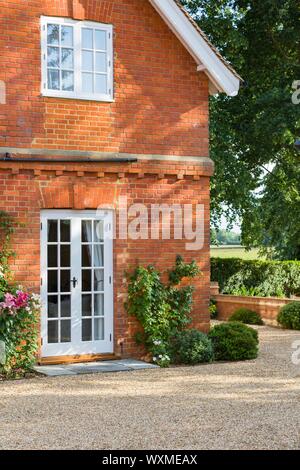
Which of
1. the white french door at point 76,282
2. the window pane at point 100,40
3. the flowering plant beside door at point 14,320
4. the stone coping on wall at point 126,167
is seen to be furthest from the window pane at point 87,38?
the flowering plant beside door at point 14,320

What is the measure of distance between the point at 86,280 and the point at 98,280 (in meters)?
0.26

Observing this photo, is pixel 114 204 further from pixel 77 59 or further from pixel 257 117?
pixel 257 117

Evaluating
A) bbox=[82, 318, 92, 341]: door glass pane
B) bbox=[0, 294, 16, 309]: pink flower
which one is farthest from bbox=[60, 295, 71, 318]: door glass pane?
bbox=[0, 294, 16, 309]: pink flower

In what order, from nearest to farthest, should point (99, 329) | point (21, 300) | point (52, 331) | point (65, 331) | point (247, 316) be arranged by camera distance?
point (21, 300), point (52, 331), point (65, 331), point (99, 329), point (247, 316)

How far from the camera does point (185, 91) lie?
52.4 ft

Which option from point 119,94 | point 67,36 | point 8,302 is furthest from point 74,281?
point 67,36

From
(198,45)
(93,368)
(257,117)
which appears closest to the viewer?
(93,368)

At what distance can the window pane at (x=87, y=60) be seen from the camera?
49.2 feet

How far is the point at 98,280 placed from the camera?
15117mm

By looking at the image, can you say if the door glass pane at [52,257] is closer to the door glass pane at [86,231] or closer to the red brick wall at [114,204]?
the red brick wall at [114,204]

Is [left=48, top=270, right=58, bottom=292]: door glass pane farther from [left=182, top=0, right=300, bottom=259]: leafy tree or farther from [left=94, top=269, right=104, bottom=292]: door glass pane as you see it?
[left=182, top=0, right=300, bottom=259]: leafy tree

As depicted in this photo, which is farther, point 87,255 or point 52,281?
point 87,255

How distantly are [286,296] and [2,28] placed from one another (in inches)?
540
